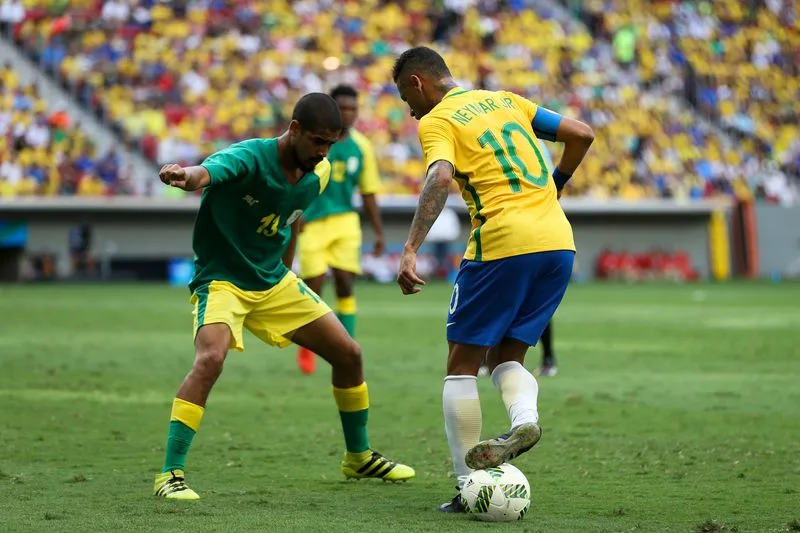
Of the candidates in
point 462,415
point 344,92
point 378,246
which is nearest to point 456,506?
point 462,415

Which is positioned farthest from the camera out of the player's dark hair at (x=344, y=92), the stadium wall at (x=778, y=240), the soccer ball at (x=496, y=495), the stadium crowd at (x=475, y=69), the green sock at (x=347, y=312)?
the stadium wall at (x=778, y=240)

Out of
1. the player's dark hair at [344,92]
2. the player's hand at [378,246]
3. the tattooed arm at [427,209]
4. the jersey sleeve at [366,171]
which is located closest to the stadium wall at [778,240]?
the player's hand at [378,246]

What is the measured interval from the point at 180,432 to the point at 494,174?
6.61 feet

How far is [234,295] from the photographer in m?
6.84

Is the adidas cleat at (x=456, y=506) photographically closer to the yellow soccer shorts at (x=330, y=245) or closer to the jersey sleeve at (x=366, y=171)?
the yellow soccer shorts at (x=330, y=245)

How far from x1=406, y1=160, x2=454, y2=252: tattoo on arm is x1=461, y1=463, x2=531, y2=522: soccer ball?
1108 millimetres

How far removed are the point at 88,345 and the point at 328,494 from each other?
9.90m

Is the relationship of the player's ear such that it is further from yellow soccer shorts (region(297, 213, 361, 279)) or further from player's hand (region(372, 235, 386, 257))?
player's hand (region(372, 235, 386, 257))

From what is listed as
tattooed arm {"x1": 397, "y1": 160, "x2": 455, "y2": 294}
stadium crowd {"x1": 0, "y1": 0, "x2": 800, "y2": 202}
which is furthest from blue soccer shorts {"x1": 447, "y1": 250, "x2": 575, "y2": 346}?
stadium crowd {"x1": 0, "y1": 0, "x2": 800, "y2": 202}

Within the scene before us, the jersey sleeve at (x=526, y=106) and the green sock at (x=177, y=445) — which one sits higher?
the jersey sleeve at (x=526, y=106)

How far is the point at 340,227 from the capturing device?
13.1 m

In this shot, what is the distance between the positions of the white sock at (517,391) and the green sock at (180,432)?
1.52 m

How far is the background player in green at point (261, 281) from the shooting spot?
6461 mm

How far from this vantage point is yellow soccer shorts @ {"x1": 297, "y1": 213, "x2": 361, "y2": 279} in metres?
12.9
